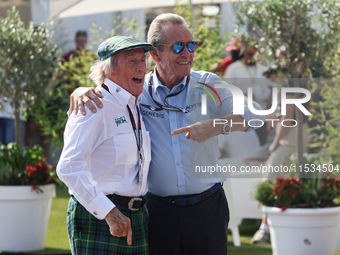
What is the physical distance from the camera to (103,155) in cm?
227

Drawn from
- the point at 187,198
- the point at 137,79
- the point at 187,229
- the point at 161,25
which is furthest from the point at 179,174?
the point at 161,25

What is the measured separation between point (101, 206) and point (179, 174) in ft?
1.79

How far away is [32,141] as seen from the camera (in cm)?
808

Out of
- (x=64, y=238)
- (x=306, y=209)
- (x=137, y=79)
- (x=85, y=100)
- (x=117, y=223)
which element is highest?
(x=137, y=79)

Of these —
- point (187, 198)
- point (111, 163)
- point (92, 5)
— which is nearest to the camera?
point (111, 163)

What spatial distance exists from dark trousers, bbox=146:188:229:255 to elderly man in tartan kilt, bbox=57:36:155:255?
13 cm

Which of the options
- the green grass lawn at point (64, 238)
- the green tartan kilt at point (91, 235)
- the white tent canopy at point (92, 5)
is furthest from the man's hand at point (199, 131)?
the white tent canopy at point (92, 5)

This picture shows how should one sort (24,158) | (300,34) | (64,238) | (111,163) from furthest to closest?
(64,238)
(24,158)
(300,34)
(111,163)

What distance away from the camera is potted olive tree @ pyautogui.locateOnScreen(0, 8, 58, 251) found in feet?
14.2

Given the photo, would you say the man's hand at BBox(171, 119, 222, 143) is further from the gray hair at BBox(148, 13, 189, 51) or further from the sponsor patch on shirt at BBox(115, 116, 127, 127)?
the gray hair at BBox(148, 13, 189, 51)

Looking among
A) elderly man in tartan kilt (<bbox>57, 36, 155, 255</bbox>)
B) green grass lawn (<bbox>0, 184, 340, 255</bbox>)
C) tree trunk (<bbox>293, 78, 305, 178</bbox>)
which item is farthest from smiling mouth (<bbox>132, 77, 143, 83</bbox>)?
green grass lawn (<bbox>0, 184, 340, 255</bbox>)

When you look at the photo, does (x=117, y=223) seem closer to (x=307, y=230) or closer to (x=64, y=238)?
(x=307, y=230)

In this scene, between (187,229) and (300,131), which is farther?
(300,131)

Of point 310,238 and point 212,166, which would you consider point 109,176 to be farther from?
point 310,238
